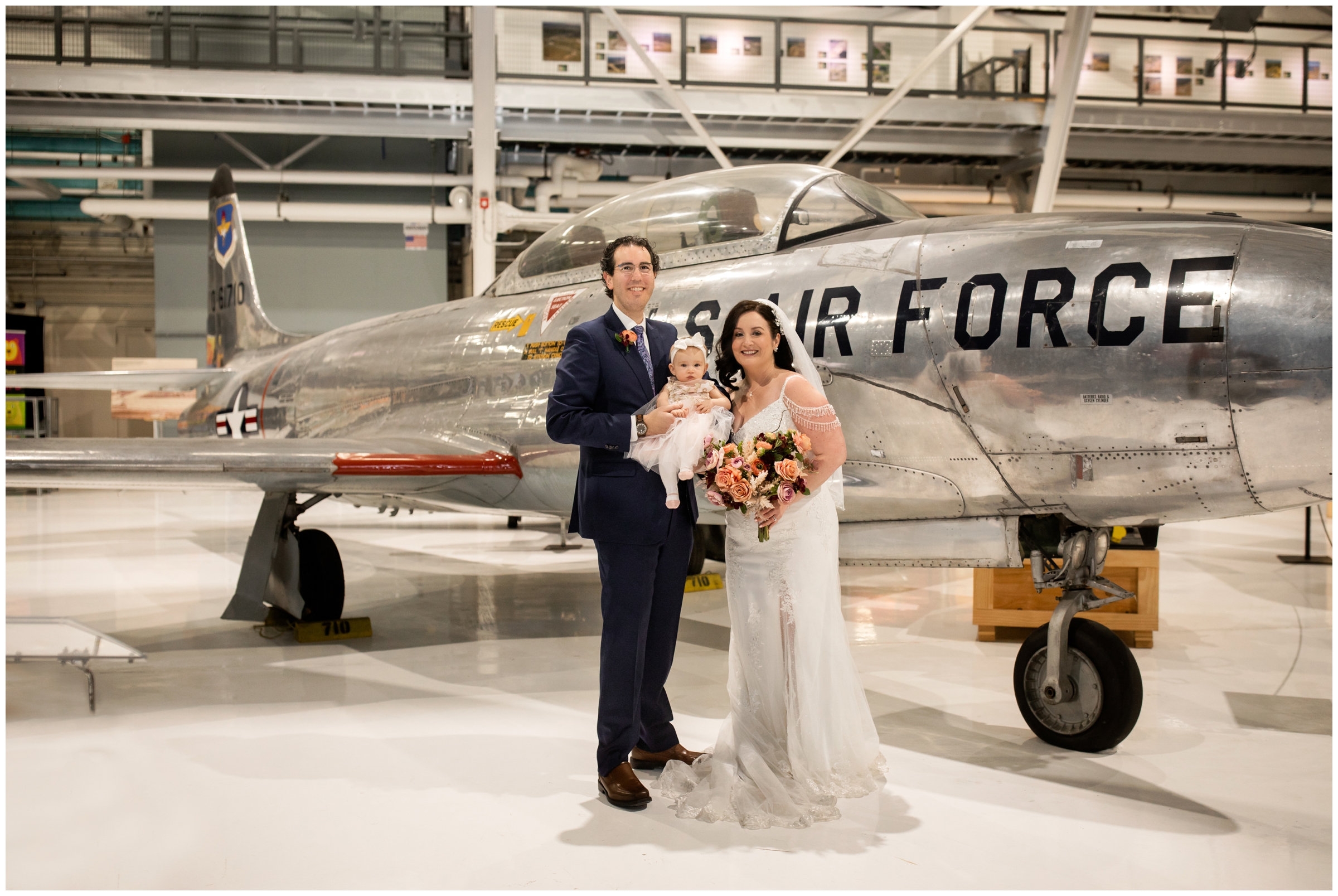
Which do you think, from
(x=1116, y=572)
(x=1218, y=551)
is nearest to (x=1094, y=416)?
(x=1116, y=572)

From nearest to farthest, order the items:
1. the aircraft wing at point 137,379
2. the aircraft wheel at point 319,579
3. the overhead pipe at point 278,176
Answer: the aircraft wheel at point 319,579, the aircraft wing at point 137,379, the overhead pipe at point 278,176

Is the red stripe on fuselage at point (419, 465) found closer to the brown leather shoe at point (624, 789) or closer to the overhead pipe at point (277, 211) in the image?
the brown leather shoe at point (624, 789)

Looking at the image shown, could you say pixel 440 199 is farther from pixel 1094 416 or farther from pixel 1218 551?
pixel 1094 416

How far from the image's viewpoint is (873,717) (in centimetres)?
427

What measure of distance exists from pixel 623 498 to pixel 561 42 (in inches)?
493

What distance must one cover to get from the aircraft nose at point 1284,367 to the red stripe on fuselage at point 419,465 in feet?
11.3

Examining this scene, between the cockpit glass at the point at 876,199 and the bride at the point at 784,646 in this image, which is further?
the cockpit glass at the point at 876,199

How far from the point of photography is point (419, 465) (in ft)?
16.9

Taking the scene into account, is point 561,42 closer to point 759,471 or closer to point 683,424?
point 683,424

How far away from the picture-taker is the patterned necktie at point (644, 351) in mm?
3389

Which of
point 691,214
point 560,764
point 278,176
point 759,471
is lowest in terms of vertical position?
point 560,764

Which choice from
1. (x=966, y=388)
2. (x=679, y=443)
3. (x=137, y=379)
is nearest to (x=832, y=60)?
(x=137, y=379)

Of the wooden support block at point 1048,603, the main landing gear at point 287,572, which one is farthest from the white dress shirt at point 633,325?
the main landing gear at point 287,572

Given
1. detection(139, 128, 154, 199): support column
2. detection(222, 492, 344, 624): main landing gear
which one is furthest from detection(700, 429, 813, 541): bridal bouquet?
detection(139, 128, 154, 199): support column
